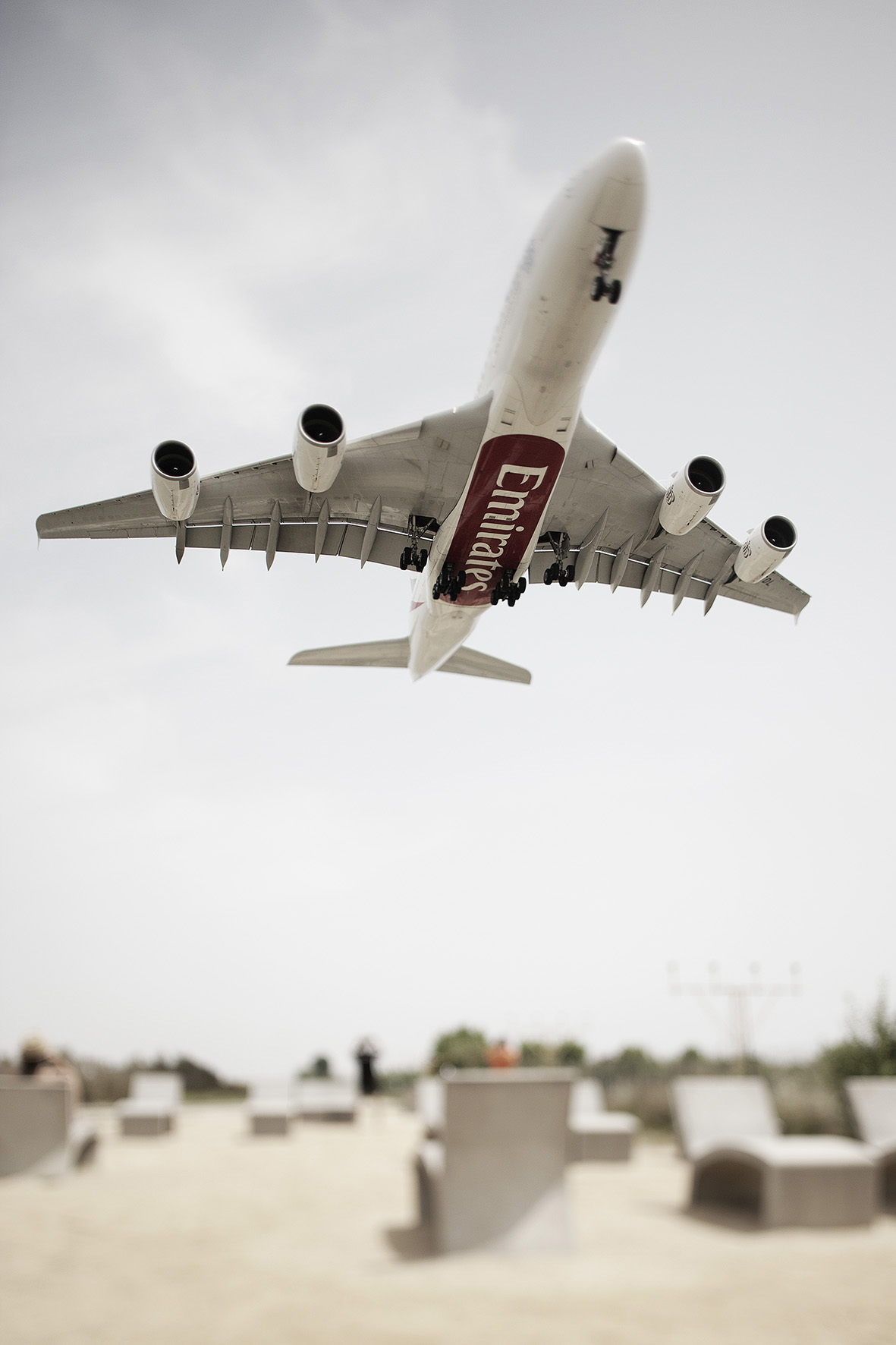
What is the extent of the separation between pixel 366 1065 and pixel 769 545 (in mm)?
17060

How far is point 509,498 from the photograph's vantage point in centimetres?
1235

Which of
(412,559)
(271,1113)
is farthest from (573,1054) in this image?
(412,559)

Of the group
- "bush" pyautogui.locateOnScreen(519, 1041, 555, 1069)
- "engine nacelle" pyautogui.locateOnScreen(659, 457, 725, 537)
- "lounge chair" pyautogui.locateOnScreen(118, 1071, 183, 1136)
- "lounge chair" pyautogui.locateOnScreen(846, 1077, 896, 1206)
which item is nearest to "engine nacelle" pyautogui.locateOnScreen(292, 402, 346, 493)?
"engine nacelle" pyautogui.locateOnScreen(659, 457, 725, 537)

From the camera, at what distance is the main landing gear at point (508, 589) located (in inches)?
563

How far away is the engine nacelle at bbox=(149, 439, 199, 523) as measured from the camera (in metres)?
11.2

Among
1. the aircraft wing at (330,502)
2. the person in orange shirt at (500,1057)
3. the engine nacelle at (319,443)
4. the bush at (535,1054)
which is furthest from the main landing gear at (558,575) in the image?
the bush at (535,1054)

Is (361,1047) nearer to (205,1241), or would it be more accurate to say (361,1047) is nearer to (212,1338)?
(205,1241)

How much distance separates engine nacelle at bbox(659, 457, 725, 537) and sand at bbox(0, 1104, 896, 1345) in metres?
9.59

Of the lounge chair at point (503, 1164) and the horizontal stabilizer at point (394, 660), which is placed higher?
the horizontal stabilizer at point (394, 660)

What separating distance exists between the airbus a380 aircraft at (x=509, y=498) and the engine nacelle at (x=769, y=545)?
3 cm

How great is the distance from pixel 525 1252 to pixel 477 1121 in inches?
49.0

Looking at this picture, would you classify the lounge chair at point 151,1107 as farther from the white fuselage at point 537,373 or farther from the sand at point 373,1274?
the white fuselage at point 537,373

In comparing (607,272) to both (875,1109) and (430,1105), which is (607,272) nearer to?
(875,1109)

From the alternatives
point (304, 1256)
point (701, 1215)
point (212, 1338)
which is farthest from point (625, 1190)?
point (212, 1338)
